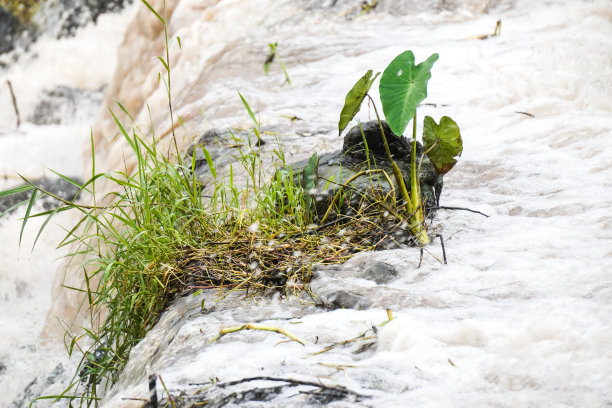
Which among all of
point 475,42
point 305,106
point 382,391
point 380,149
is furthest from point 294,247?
point 475,42

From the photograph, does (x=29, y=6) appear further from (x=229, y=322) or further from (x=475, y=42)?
(x=229, y=322)

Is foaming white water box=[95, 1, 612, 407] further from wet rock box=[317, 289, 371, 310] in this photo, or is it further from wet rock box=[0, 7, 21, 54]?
wet rock box=[0, 7, 21, 54]

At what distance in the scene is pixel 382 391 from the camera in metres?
1.05

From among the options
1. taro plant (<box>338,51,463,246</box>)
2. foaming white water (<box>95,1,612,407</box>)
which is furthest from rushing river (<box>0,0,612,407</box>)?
taro plant (<box>338,51,463,246</box>)

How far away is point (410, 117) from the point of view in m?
1.59

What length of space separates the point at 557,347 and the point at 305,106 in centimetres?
216

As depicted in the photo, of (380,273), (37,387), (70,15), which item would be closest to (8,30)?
(70,15)

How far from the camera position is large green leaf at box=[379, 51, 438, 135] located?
159cm

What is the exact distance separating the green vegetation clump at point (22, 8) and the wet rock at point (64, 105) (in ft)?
3.64

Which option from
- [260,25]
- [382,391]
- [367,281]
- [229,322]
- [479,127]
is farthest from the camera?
[260,25]

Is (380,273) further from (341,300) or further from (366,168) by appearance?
(366,168)

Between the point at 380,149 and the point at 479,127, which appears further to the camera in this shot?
the point at 479,127

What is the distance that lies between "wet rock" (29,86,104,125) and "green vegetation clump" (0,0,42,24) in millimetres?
1108

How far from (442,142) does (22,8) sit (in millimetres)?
6480
